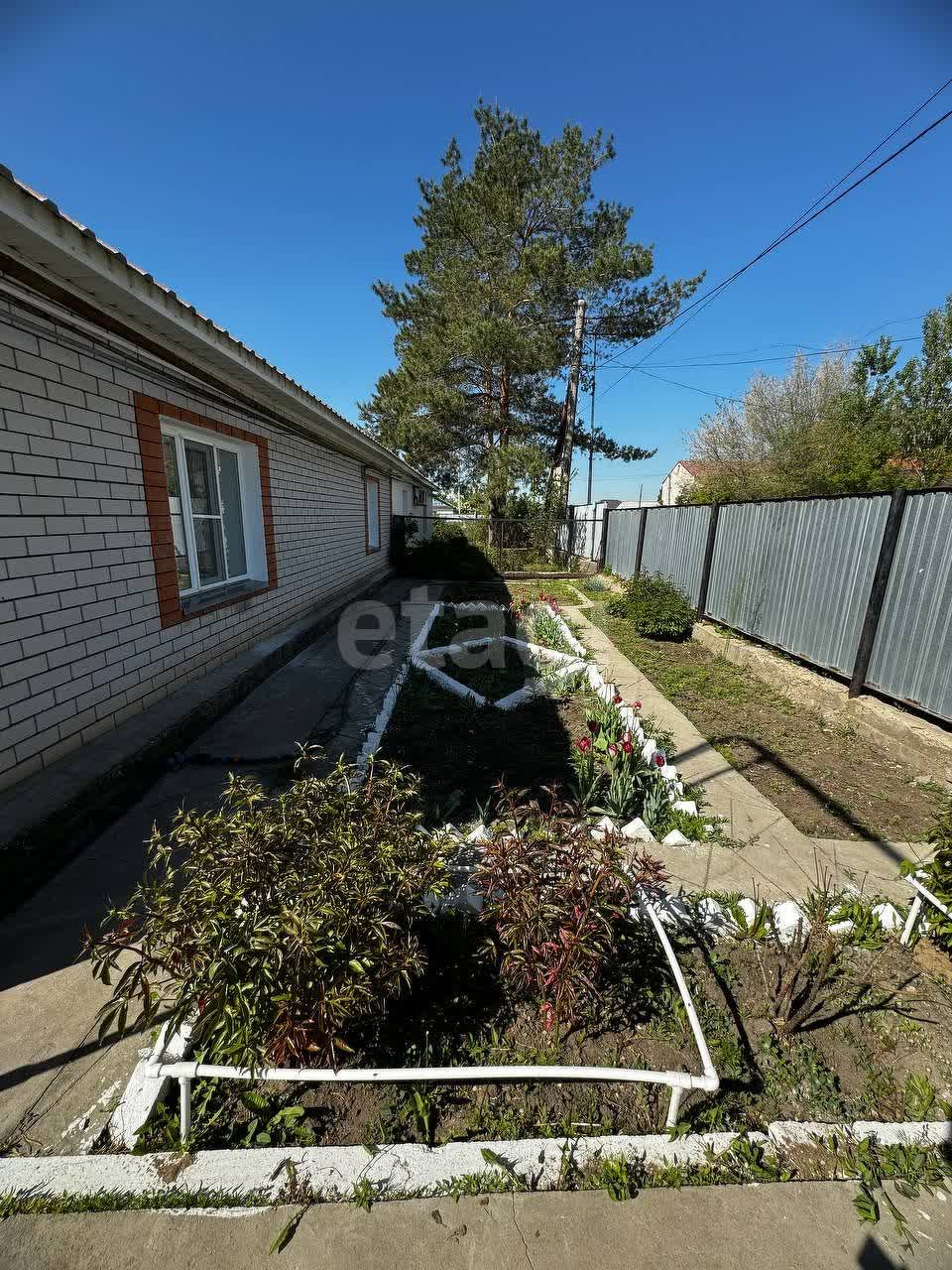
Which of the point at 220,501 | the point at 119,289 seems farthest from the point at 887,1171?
the point at 220,501

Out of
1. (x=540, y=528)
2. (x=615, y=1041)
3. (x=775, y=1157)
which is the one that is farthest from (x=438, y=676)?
(x=540, y=528)

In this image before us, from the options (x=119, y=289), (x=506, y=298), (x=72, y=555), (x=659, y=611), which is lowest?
(x=659, y=611)

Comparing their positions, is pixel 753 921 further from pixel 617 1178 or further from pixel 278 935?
pixel 278 935

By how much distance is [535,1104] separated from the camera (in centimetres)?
158

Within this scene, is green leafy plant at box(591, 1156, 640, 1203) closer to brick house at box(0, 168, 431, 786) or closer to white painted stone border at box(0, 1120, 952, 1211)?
white painted stone border at box(0, 1120, 952, 1211)

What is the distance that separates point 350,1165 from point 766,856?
236cm

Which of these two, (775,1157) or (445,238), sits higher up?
(445,238)

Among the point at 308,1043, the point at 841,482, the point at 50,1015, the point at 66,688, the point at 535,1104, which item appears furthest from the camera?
the point at 841,482

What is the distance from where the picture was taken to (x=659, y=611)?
787 centimetres

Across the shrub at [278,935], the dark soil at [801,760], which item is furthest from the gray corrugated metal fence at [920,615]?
the shrub at [278,935]

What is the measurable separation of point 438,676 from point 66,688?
3.03 meters

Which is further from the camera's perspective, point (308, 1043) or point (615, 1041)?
point (615, 1041)

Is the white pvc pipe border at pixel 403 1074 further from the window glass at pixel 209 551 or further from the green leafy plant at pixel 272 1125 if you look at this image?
the window glass at pixel 209 551

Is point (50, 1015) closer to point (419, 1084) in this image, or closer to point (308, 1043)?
point (308, 1043)
